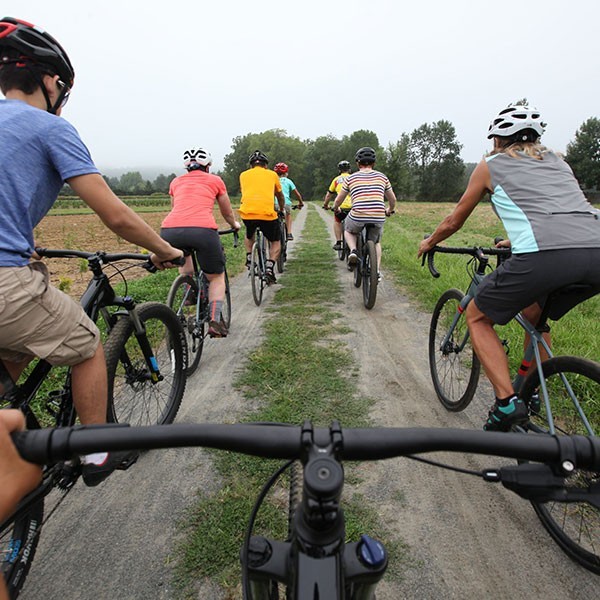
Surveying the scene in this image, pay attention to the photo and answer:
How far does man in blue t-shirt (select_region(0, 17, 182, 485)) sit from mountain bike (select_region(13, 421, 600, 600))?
2.82 ft

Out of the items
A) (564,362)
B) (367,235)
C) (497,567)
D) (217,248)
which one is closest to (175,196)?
(217,248)

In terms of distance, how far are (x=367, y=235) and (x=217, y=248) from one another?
9.92ft

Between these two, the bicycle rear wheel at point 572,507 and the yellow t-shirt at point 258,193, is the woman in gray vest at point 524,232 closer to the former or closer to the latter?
the bicycle rear wheel at point 572,507

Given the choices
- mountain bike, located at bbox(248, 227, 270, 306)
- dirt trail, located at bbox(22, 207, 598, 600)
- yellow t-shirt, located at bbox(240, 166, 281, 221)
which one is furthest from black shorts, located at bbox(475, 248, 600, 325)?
yellow t-shirt, located at bbox(240, 166, 281, 221)

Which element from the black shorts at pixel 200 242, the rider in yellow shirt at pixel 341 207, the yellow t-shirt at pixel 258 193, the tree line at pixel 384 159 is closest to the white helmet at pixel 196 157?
the black shorts at pixel 200 242

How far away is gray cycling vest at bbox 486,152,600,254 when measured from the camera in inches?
82.8

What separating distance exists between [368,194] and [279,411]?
13.7 ft

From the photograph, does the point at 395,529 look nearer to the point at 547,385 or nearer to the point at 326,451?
the point at 547,385

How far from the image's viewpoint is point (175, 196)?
4316mm

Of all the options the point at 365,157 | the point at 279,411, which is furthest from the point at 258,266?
the point at 279,411

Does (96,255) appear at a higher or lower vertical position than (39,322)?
higher

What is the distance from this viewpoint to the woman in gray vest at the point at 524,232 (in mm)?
2090

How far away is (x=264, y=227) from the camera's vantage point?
669cm

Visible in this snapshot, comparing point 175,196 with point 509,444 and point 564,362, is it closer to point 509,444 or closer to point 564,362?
point 564,362
